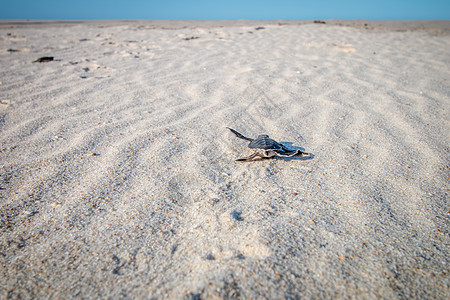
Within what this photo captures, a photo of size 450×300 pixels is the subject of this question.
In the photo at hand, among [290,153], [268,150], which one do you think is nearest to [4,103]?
[268,150]

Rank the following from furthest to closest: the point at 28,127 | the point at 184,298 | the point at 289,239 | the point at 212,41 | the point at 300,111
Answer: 1. the point at 212,41
2. the point at 300,111
3. the point at 28,127
4. the point at 289,239
5. the point at 184,298

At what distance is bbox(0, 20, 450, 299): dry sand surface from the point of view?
0.92 m

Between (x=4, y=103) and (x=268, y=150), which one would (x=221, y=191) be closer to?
(x=268, y=150)

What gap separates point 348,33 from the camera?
6961 millimetres

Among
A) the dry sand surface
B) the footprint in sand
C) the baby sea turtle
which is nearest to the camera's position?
the dry sand surface

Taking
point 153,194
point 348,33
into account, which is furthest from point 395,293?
point 348,33

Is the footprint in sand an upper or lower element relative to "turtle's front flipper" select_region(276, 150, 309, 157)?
upper

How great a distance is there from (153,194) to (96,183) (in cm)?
33

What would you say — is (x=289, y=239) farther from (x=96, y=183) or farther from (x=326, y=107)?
(x=326, y=107)

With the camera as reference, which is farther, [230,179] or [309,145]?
[309,145]

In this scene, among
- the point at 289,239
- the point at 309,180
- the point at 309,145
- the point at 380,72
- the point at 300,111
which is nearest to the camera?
the point at 289,239

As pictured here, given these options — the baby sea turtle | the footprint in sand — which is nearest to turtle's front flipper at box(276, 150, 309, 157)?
the baby sea turtle

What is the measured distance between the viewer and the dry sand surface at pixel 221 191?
92 cm

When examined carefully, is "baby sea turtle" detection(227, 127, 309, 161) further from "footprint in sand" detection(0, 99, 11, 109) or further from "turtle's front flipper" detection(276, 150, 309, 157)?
"footprint in sand" detection(0, 99, 11, 109)
